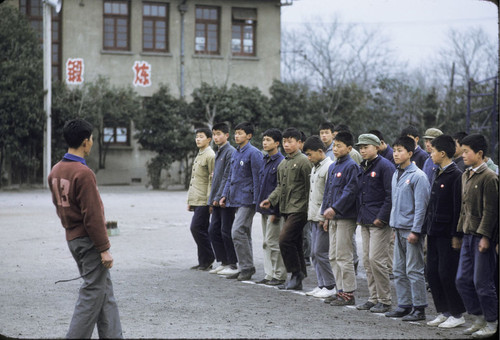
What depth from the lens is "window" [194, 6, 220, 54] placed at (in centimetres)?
3569

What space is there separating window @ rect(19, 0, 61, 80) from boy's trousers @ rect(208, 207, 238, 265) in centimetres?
2492

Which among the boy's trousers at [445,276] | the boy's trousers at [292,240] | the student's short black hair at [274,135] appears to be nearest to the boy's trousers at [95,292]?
the boy's trousers at [445,276]

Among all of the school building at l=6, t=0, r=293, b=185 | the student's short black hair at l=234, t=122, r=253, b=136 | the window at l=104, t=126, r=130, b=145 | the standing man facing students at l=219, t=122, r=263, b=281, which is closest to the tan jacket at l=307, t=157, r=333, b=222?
the standing man facing students at l=219, t=122, r=263, b=281

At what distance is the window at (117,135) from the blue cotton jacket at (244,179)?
23912 millimetres

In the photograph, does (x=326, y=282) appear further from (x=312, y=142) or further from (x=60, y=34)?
(x=60, y=34)

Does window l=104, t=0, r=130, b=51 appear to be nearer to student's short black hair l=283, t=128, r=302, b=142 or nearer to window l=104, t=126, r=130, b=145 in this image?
window l=104, t=126, r=130, b=145

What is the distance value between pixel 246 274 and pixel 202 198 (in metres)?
1.54

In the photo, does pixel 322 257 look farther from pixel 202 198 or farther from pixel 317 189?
pixel 202 198

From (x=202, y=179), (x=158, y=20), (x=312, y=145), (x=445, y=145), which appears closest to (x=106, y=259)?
(x=445, y=145)

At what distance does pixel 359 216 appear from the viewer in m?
8.29

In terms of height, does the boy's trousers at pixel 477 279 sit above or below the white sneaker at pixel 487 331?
above

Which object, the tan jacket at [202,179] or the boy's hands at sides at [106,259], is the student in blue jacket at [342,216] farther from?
the boy's hands at sides at [106,259]

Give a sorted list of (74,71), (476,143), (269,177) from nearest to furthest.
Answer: (476,143)
(269,177)
(74,71)

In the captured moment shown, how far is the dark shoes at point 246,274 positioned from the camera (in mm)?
10234
